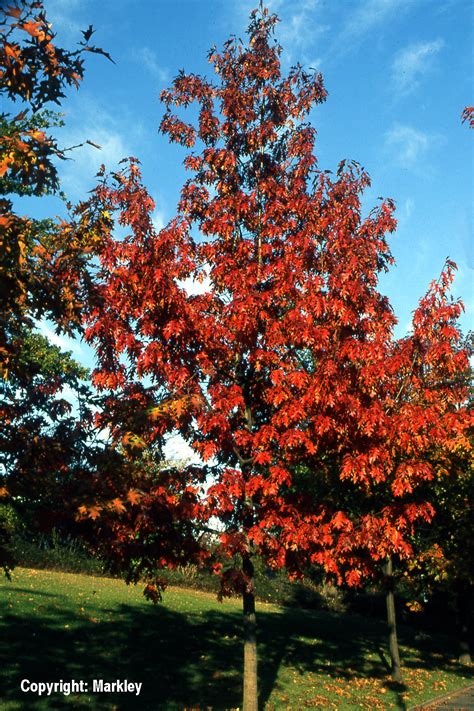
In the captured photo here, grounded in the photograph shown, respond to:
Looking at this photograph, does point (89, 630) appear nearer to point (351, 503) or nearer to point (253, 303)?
point (351, 503)

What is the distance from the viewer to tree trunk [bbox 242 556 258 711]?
8.98 m

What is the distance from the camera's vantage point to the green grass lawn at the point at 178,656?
10453 mm

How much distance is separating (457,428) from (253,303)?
10.3ft

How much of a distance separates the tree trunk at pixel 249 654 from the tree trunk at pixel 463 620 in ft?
40.1

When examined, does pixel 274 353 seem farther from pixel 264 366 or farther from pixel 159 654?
pixel 159 654

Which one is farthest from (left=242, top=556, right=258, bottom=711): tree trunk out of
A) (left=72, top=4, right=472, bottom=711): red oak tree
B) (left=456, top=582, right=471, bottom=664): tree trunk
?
(left=456, top=582, right=471, bottom=664): tree trunk

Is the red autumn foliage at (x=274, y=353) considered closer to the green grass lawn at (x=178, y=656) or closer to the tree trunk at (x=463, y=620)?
the green grass lawn at (x=178, y=656)

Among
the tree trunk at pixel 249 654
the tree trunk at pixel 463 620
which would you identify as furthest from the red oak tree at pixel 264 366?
the tree trunk at pixel 463 620

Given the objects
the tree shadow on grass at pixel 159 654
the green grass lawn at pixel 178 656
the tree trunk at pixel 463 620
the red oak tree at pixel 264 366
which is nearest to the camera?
the red oak tree at pixel 264 366

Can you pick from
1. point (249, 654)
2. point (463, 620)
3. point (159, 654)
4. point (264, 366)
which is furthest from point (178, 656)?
point (463, 620)

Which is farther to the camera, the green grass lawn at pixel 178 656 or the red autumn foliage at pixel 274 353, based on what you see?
the green grass lawn at pixel 178 656

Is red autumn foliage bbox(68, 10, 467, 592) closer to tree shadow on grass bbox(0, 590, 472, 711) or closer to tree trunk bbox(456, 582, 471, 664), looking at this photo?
tree shadow on grass bbox(0, 590, 472, 711)

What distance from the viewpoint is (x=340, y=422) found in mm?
8078

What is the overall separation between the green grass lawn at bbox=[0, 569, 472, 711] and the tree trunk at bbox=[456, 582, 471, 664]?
1.67 ft
